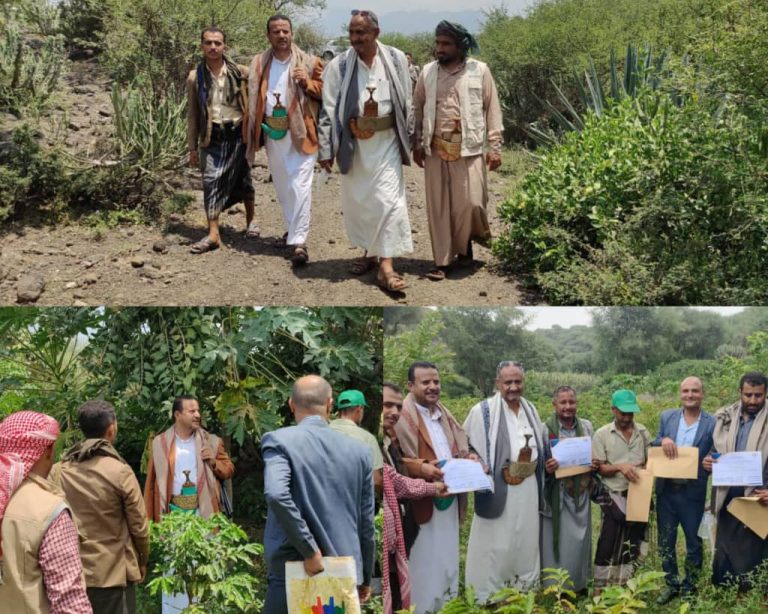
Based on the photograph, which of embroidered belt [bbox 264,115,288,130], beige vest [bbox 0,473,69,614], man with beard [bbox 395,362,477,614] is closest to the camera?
beige vest [bbox 0,473,69,614]

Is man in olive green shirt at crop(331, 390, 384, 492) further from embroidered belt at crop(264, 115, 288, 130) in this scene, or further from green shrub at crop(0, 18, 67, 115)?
green shrub at crop(0, 18, 67, 115)

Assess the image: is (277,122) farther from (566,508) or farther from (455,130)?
(566,508)

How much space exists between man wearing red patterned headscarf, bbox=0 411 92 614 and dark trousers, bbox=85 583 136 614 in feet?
3.81

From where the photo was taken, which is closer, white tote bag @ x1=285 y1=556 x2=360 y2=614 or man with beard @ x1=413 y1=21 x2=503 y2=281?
white tote bag @ x1=285 y1=556 x2=360 y2=614

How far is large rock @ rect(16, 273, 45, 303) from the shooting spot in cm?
746

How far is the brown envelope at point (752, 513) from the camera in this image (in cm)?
515

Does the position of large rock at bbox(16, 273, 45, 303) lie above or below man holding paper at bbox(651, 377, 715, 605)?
above

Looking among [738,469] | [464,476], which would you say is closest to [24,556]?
[464,476]

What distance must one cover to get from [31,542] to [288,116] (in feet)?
14.2

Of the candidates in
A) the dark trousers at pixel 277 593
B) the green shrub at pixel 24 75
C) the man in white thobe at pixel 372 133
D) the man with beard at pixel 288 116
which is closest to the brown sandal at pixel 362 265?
the man in white thobe at pixel 372 133

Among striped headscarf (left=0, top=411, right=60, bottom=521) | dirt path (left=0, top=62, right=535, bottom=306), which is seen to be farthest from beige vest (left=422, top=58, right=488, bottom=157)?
striped headscarf (left=0, top=411, right=60, bottom=521)

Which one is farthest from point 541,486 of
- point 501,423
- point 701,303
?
point 701,303

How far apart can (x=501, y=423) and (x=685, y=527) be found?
102cm

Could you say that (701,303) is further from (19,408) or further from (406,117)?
(19,408)
